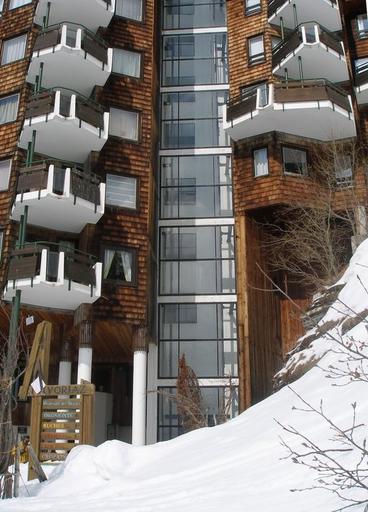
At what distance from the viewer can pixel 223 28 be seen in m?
26.5

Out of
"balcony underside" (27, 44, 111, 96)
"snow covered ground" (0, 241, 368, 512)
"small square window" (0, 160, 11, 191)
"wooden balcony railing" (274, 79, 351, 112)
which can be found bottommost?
"snow covered ground" (0, 241, 368, 512)

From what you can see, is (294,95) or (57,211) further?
(294,95)

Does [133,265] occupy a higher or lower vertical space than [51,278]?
higher

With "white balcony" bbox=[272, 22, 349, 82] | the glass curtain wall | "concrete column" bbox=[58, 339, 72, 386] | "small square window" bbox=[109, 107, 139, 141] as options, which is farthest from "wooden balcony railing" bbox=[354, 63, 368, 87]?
"concrete column" bbox=[58, 339, 72, 386]

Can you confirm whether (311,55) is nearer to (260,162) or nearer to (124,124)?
(260,162)

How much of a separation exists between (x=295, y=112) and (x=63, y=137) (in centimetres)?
868

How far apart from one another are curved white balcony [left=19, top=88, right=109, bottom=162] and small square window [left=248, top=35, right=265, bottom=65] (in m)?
7.73

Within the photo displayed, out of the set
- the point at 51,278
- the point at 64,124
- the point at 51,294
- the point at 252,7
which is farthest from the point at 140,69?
the point at 51,294

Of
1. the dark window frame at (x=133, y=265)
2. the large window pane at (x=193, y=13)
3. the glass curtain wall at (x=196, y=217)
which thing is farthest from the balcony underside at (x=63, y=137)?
the large window pane at (x=193, y=13)

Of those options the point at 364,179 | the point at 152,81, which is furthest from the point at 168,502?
the point at 152,81

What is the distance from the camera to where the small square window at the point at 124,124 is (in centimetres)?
2216

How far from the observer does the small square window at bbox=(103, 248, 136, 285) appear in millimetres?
19719

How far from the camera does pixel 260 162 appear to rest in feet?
74.5

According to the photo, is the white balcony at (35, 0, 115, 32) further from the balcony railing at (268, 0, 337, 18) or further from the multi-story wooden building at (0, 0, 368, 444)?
the balcony railing at (268, 0, 337, 18)
